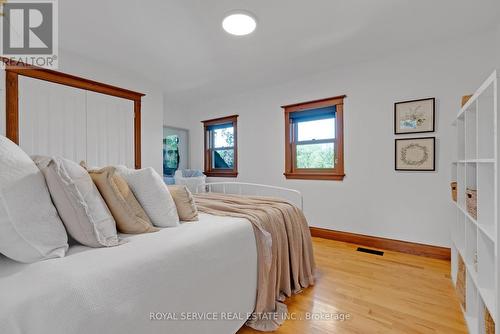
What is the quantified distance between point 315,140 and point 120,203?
291 cm

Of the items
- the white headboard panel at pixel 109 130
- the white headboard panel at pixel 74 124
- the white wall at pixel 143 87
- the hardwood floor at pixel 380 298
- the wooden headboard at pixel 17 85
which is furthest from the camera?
the white headboard panel at pixel 109 130

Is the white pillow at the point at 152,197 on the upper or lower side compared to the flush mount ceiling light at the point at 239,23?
lower

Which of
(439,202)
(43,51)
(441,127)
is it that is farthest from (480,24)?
(43,51)

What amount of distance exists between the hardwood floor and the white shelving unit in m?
0.23

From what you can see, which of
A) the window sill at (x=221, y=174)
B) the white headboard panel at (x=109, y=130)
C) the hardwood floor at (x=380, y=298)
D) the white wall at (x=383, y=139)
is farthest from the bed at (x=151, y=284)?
the window sill at (x=221, y=174)

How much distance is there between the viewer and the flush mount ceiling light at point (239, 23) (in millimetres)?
2027

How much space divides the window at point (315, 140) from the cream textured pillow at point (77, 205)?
114 inches

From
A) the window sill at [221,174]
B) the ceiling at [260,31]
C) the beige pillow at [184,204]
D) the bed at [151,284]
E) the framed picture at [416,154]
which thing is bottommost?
the bed at [151,284]

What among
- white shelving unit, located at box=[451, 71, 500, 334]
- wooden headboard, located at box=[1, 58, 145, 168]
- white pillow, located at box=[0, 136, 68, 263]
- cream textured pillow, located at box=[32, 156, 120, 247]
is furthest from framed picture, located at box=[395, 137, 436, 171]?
wooden headboard, located at box=[1, 58, 145, 168]

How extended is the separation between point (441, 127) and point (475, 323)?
1989 millimetres

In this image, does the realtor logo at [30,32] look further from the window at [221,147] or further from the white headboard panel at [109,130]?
the window at [221,147]

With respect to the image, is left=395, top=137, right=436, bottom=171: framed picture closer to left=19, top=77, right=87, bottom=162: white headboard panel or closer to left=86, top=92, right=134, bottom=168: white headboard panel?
left=86, top=92, right=134, bottom=168: white headboard panel

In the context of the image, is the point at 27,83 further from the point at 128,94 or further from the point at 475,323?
the point at 475,323

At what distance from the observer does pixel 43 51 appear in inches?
98.3
